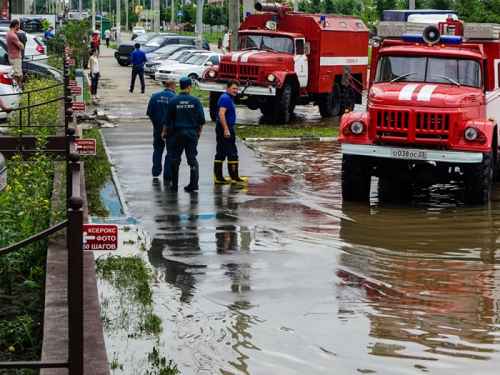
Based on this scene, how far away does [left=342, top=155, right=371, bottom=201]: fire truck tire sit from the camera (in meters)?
16.8

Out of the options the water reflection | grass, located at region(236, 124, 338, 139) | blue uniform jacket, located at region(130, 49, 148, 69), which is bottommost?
grass, located at region(236, 124, 338, 139)

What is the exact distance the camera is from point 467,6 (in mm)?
56812

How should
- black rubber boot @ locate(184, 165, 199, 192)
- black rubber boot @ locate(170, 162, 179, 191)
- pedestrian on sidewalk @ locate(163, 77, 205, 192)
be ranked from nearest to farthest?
black rubber boot @ locate(184, 165, 199, 192) < pedestrian on sidewalk @ locate(163, 77, 205, 192) < black rubber boot @ locate(170, 162, 179, 191)

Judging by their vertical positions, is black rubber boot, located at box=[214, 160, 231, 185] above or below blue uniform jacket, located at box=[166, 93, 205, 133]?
below

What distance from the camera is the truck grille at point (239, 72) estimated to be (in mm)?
28766

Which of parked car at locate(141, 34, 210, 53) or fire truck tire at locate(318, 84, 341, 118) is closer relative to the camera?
fire truck tire at locate(318, 84, 341, 118)

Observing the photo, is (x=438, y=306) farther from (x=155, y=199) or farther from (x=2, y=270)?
(x=155, y=199)

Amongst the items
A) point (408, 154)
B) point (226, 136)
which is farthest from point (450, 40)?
point (226, 136)

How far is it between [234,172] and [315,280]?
6876 millimetres

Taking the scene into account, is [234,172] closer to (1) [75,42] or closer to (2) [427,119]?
(2) [427,119]

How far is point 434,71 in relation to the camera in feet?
56.5

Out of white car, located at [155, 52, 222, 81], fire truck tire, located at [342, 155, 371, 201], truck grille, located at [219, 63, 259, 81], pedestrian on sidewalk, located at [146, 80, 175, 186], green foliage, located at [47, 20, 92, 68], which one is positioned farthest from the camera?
green foliage, located at [47, 20, 92, 68]

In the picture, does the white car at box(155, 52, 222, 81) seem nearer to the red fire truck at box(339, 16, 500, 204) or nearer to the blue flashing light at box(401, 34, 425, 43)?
the blue flashing light at box(401, 34, 425, 43)

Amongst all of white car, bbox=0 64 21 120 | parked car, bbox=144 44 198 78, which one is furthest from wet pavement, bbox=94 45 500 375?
parked car, bbox=144 44 198 78
